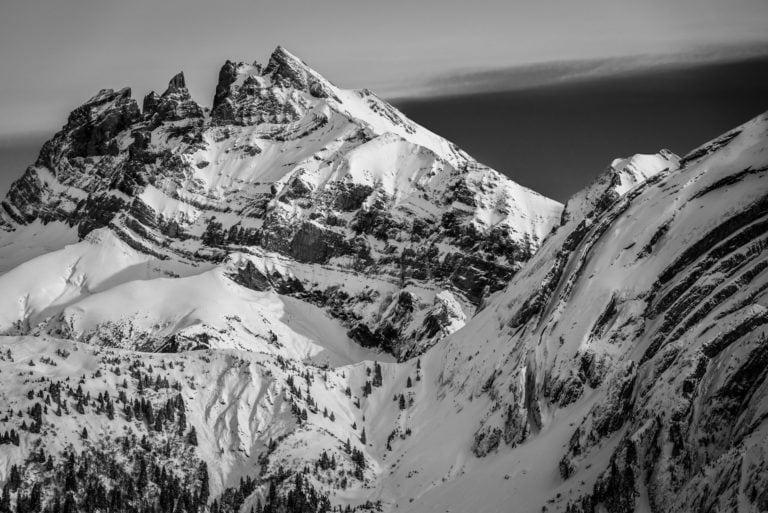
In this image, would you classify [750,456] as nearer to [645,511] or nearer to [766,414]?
[766,414]

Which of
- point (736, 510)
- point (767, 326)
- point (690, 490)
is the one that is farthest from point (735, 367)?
point (736, 510)

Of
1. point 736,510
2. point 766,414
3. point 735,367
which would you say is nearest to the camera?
point 736,510

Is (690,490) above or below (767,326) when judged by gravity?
below

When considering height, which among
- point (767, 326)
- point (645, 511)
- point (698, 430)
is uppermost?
point (767, 326)

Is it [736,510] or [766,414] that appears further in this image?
[766,414]

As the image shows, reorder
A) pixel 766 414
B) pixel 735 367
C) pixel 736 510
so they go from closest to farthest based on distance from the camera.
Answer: pixel 736 510 < pixel 766 414 < pixel 735 367

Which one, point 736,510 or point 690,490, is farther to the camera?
point 690,490

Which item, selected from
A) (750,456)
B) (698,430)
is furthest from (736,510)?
(698,430)

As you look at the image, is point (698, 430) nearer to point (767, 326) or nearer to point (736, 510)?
point (767, 326)
